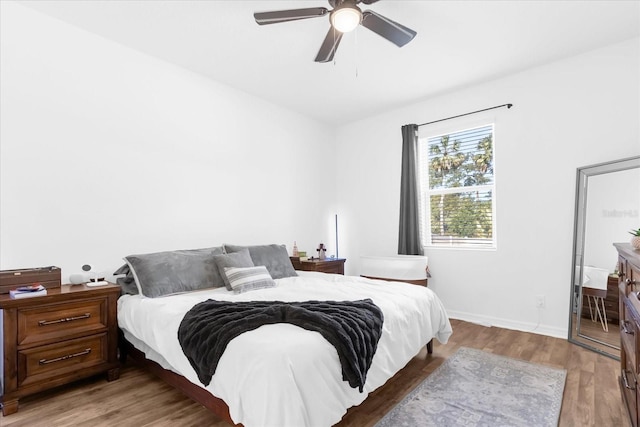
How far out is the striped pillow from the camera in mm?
2805

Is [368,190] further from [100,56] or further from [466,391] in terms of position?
[100,56]

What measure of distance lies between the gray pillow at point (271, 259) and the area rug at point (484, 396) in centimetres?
163

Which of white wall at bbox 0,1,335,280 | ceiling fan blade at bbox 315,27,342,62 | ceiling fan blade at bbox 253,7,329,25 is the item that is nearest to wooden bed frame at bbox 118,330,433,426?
white wall at bbox 0,1,335,280

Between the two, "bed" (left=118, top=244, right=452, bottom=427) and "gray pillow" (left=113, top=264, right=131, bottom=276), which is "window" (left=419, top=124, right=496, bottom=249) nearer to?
"bed" (left=118, top=244, right=452, bottom=427)

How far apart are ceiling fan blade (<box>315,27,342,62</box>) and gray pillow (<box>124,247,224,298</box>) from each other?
77.0 inches

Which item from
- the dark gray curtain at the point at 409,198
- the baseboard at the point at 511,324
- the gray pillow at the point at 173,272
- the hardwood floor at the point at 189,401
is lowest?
the baseboard at the point at 511,324

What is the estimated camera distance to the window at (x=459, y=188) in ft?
12.7

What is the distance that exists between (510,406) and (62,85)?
3.92 metres

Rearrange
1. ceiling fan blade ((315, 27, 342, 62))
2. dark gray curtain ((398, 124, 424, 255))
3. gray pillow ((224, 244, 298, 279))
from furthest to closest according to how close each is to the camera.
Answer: dark gray curtain ((398, 124, 424, 255)), gray pillow ((224, 244, 298, 279)), ceiling fan blade ((315, 27, 342, 62))

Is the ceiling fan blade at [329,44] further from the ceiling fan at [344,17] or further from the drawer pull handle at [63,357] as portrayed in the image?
the drawer pull handle at [63,357]

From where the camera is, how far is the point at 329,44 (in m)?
2.40

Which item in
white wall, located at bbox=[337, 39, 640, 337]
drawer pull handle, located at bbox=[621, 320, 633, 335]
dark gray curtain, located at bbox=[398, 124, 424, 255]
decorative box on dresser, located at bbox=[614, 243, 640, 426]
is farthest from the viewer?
dark gray curtain, located at bbox=[398, 124, 424, 255]

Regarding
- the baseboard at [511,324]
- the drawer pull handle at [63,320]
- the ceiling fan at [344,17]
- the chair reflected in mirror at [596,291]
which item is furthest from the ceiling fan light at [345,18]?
the baseboard at [511,324]

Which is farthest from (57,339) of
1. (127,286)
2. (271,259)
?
(271,259)
